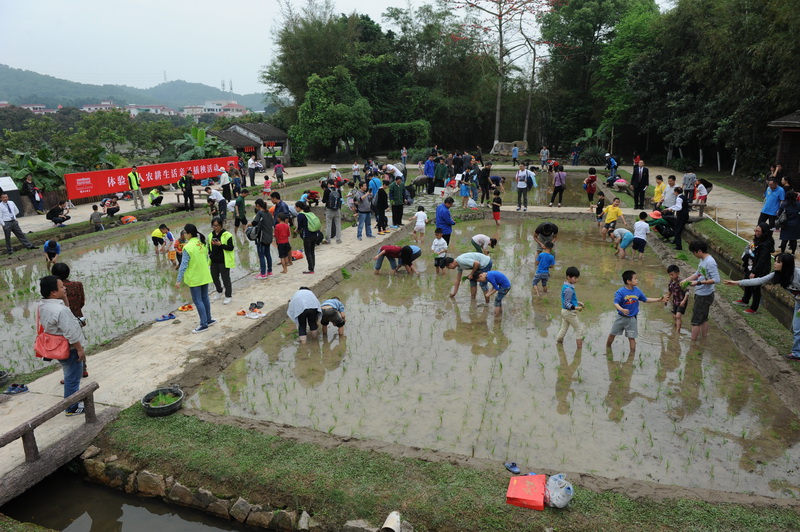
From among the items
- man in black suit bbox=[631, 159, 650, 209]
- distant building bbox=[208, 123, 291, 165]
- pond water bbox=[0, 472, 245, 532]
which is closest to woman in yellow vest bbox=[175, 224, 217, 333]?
pond water bbox=[0, 472, 245, 532]

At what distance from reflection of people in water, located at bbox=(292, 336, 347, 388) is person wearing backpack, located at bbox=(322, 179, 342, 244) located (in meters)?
5.65

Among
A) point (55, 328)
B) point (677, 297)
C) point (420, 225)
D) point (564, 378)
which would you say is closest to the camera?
point (55, 328)

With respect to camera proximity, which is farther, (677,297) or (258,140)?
(258,140)

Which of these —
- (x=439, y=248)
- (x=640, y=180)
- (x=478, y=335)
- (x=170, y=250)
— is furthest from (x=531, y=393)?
(x=640, y=180)

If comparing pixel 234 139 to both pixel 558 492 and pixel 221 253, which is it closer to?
pixel 221 253

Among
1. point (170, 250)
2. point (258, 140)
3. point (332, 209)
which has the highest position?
point (258, 140)

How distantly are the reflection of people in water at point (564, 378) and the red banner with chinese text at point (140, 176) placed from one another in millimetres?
19479

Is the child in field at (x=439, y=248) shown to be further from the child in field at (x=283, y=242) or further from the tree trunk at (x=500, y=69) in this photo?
the tree trunk at (x=500, y=69)

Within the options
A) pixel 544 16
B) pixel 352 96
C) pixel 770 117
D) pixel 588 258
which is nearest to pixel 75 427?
pixel 588 258

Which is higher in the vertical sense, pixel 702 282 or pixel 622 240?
pixel 702 282

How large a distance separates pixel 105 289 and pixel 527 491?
984 cm

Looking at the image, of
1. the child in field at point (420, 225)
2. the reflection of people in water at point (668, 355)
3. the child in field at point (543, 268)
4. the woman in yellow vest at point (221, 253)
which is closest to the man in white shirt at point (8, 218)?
the woman in yellow vest at point (221, 253)

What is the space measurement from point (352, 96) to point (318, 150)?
17.7 feet

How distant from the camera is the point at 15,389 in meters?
6.71
